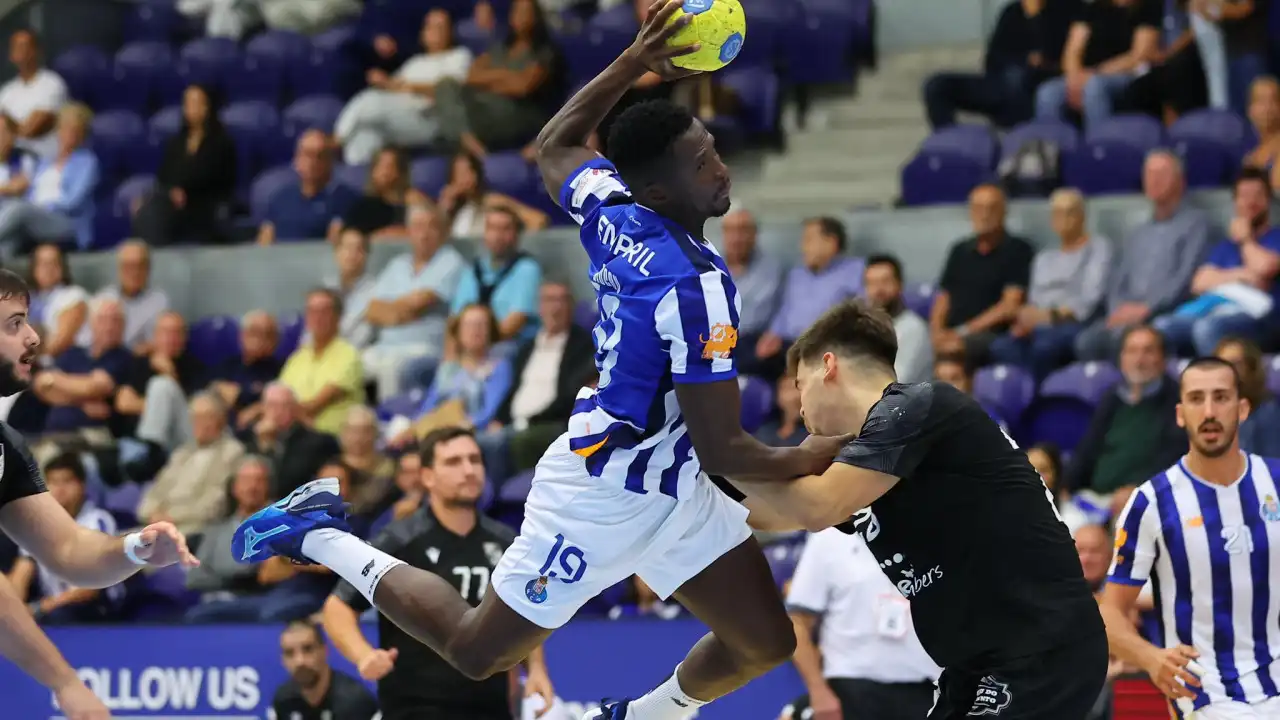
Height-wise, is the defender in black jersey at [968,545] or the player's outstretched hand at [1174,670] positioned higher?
the defender in black jersey at [968,545]

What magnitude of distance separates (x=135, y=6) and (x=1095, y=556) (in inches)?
494

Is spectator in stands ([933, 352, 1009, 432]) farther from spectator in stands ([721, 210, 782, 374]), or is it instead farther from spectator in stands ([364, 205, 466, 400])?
spectator in stands ([364, 205, 466, 400])

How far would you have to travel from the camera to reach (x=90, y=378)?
40.2 feet

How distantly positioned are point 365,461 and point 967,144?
182 inches

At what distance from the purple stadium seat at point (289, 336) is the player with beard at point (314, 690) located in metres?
4.30

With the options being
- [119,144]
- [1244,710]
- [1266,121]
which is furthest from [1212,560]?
[119,144]

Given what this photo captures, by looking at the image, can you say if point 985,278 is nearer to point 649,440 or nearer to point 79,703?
point 649,440

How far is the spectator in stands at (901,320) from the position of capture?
9.82 metres

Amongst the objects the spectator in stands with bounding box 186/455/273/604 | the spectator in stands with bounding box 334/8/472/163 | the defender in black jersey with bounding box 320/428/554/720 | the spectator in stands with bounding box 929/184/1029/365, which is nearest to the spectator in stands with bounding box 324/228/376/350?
the spectator in stands with bounding box 334/8/472/163

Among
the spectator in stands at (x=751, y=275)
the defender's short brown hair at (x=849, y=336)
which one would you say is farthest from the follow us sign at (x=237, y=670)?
the defender's short brown hair at (x=849, y=336)

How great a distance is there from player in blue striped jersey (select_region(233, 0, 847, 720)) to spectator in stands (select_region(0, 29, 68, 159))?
36.3ft

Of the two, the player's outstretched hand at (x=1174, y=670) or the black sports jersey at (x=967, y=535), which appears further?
the player's outstretched hand at (x=1174, y=670)

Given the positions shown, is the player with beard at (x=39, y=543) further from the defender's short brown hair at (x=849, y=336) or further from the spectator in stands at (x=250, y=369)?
the spectator in stands at (x=250, y=369)

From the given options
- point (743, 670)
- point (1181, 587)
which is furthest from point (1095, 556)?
A: point (743, 670)
